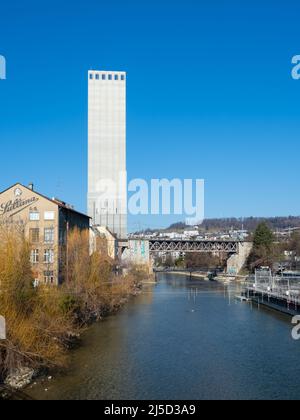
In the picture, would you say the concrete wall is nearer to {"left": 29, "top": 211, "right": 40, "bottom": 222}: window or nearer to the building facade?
the building facade

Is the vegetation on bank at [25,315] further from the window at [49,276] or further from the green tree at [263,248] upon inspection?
the green tree at [263,248]

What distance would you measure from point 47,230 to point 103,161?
30.1 meters

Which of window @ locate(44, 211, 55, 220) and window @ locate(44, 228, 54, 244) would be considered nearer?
window @ locate(44, 228, 54, 244)

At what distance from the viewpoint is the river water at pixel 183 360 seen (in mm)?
14305

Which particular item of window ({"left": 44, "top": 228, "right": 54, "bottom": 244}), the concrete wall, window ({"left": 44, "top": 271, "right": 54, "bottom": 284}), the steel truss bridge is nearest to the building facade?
window ({"left": 44, "top": 228, "right": 54, "bottom": 244})

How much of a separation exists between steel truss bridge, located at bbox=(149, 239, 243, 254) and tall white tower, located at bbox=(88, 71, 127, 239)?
8787 millimetres

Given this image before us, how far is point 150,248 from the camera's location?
72.1m

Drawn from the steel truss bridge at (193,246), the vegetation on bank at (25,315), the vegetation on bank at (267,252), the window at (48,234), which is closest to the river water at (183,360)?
the vegetation on bank at (25,315)

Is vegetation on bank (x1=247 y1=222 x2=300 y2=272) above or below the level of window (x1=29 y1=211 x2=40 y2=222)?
below

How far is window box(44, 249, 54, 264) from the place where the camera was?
31216 mm

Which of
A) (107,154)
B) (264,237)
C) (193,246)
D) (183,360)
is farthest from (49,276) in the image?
(193,246)

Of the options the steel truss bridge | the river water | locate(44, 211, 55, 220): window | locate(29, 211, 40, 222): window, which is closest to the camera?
the river water
